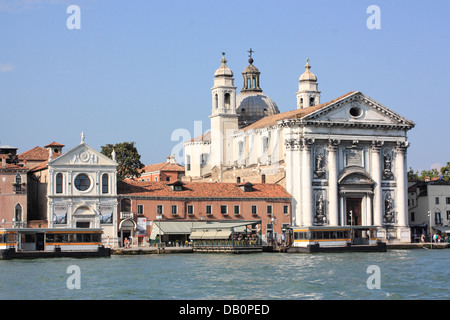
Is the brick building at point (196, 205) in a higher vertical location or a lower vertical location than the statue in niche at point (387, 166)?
lower

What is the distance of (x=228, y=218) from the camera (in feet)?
207

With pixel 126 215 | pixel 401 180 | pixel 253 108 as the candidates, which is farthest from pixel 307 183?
pixel 253 108

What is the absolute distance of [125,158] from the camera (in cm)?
7850

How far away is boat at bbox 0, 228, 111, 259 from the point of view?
50781 millimetres

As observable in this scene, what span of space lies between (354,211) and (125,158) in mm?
20890

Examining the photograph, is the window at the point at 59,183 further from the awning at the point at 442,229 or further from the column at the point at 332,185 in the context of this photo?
the awning at the point at 442,229

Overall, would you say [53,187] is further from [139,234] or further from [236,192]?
[236,192]

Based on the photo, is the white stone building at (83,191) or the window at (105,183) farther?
the window at (105,183)

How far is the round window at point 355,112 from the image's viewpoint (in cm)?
6762

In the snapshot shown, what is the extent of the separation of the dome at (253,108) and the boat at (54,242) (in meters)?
33.7
